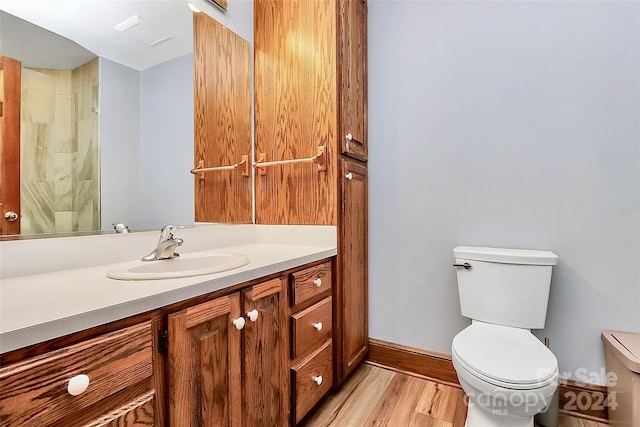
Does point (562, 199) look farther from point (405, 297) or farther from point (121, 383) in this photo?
point (121, 383)

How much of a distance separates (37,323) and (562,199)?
6.34ft

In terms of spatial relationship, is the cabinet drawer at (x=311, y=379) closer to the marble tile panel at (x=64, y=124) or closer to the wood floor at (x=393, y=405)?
the wood floor at (x=393, y=405)

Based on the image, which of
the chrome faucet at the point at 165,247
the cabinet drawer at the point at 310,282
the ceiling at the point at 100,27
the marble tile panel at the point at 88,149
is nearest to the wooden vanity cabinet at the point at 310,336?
the cabinet drawer at the point at 310,282

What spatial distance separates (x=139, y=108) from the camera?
48.5 inches

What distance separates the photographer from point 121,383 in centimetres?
64

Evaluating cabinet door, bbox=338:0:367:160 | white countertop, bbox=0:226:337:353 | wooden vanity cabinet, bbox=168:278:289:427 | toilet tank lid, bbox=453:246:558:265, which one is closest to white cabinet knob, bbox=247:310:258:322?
wooden vanity cabinet, bbox=168:278:289:427

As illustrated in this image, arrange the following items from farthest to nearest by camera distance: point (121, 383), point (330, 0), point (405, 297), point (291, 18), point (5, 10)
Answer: point (405, 297)
point (291, 18)
point (330, 0)
point (5, 10)
point (121, 383)

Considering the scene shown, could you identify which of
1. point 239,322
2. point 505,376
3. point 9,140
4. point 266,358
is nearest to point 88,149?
point 9,140

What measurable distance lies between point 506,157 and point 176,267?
166 cm

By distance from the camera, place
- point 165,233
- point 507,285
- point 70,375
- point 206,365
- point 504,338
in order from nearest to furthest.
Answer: point 70,375
point 206,365
point 165,233
point 504,338
point 507,285

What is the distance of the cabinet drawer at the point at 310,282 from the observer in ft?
4.00

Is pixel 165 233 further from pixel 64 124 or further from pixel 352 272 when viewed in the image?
pixel 352 272

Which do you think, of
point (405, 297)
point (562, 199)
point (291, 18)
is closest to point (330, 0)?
point (291, 18)

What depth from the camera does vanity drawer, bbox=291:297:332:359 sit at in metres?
1.22
